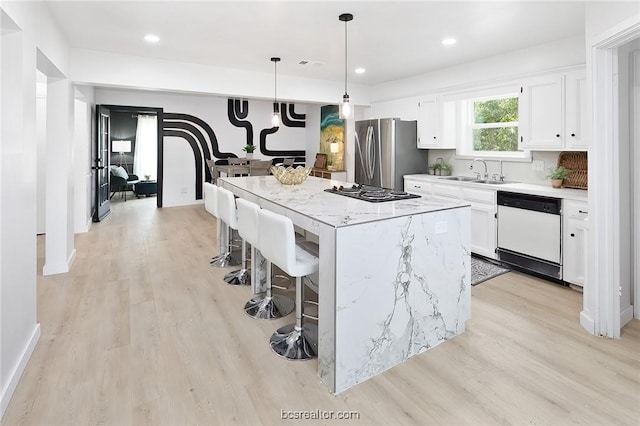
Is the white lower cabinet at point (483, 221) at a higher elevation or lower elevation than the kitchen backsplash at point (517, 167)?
lower

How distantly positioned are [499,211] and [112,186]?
923cm

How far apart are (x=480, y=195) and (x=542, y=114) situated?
1.06m

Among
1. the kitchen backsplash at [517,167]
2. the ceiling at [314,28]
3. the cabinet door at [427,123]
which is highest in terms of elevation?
the ceiling at [314,28]

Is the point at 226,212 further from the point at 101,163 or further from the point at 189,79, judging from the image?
the point at 101,163

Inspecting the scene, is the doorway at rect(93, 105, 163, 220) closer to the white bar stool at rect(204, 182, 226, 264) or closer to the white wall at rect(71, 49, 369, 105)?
the white wall at rect(71, 49, 369, 105)

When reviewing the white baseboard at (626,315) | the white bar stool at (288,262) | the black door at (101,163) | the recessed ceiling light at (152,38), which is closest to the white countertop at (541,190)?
the white baseboard at (626,315)

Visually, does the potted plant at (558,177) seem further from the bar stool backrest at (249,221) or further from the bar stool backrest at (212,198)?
the bar stool backrest at (212,198)

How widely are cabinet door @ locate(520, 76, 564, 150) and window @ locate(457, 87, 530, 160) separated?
247 mm

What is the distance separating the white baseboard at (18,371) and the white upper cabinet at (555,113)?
4.81 meters

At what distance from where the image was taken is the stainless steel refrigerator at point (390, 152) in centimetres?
553

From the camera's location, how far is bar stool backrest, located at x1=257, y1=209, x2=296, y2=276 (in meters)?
2.19

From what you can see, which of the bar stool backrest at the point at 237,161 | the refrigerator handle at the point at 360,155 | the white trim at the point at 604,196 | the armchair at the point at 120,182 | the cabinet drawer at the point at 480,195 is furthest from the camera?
the armchair at the point at 120,182

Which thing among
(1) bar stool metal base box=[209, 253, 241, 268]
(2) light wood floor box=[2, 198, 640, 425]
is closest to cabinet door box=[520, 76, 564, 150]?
(2) light wood floor box=[2, 198, 640, 425]

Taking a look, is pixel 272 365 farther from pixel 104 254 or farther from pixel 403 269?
pixel 104 254
